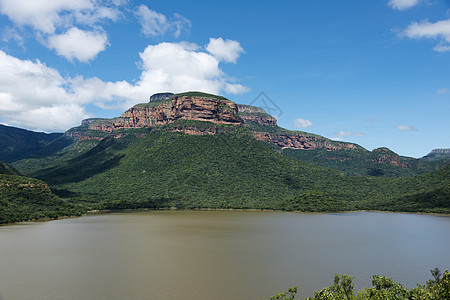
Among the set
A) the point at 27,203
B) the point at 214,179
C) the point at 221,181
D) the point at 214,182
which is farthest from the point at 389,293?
the point at 214,179

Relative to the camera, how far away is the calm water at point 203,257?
3947 centimetres

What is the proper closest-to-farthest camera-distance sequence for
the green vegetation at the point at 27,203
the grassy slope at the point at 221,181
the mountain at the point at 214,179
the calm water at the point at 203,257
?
1. the calm water at the point at 203,257
2. the green vegetation at the point at 27,203
3. the mountain at the point at 214,179
4. the grassy slope at the point at 221,181

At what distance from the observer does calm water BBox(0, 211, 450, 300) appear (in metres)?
39.5

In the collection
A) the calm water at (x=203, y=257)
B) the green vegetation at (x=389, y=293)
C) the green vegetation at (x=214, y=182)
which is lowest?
the calm water at (x=203, y=257)

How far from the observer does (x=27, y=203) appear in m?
104

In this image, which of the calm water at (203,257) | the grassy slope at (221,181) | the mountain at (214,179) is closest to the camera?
the calm water at (203,257)

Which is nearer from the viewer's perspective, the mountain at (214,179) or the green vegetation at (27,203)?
the green vegetation at (27,203)

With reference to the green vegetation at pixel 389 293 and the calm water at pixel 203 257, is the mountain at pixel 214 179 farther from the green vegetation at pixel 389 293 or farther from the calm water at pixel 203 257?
the green vegetation at pixel 389 293

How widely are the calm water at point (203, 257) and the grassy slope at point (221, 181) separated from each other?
41975 mm

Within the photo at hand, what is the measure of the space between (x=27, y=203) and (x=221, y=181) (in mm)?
80518

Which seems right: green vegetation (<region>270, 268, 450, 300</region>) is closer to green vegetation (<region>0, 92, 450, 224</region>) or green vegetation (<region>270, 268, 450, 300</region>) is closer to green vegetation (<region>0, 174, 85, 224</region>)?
green vegetation (<region>0, 92, 450, 224</region>)

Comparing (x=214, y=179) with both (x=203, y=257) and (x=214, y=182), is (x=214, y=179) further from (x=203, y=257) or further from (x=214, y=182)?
(x=203, y=257)

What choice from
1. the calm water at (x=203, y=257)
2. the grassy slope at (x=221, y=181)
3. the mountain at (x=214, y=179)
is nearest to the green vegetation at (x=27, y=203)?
the calm water at (x=203, y=257)

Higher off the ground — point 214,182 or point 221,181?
point 221,181
